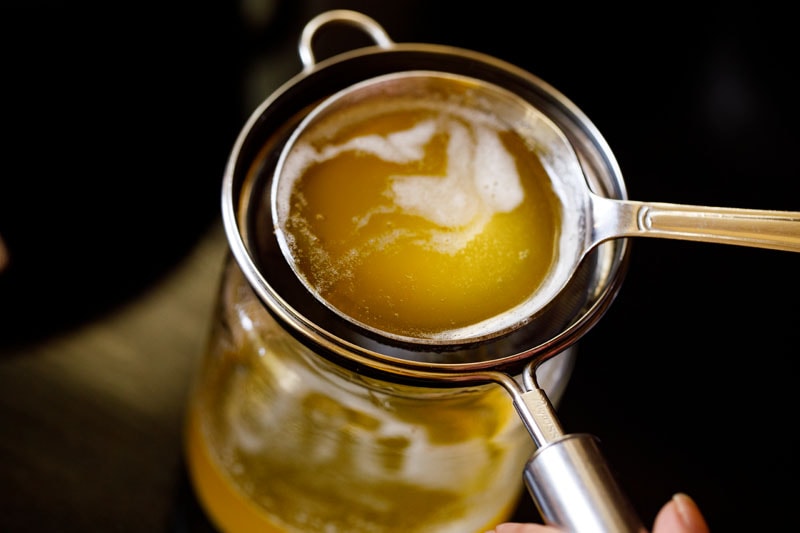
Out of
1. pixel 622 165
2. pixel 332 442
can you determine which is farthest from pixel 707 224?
pixel 622 165

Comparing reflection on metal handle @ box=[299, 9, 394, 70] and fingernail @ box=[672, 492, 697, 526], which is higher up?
reflection on metal handle @ box=[299, 9, 394, 70]

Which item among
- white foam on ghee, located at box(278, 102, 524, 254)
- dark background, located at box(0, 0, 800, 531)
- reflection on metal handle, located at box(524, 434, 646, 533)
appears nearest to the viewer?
reflection on metal handle, located at box(524, 434, 646, 533)

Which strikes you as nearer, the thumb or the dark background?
the thumb

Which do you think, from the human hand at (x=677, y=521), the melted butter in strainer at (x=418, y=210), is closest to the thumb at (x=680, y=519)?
the human hand at (x=677, y=521)

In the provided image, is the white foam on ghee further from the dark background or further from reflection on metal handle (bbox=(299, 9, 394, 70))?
the dark background

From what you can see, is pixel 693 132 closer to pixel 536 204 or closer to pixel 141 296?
pixel 536 204

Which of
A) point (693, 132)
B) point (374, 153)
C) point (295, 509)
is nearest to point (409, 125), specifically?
point (374, 153)

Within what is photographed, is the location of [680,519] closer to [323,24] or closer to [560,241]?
[560,241]

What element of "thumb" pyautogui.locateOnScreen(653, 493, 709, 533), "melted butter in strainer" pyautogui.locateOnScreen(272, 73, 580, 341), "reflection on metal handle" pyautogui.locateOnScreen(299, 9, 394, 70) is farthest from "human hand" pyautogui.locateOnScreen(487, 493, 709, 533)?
"reflection on metal handle" pyautogui.locateOnScreen(299, 9, 394, 70)
